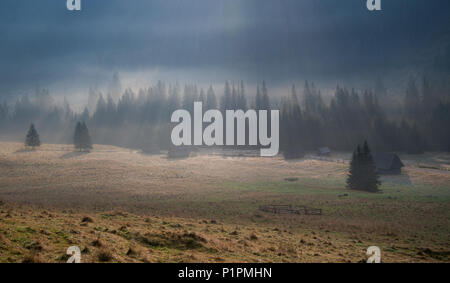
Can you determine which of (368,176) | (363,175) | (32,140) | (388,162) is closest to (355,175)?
(363,175)

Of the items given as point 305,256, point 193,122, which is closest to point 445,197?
point 305,256

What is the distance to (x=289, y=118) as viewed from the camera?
10781 centimetres

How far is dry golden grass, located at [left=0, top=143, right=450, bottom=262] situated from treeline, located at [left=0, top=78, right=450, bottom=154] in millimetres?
39015

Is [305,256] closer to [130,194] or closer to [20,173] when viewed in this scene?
[130,194]

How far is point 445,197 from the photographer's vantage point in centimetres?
3784

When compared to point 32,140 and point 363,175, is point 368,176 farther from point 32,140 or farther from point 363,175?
point 32,140

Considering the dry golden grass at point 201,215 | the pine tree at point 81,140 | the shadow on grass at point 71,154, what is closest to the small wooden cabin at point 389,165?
the dry golden grass at point 201,215

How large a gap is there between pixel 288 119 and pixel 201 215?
87117 mm

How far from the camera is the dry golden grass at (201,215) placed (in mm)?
13367

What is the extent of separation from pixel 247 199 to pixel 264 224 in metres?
11.8

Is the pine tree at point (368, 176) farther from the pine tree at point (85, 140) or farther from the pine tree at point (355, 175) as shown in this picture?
the pine tree at point (85, 140)

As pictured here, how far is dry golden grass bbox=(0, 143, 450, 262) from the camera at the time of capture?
43.9 feet
